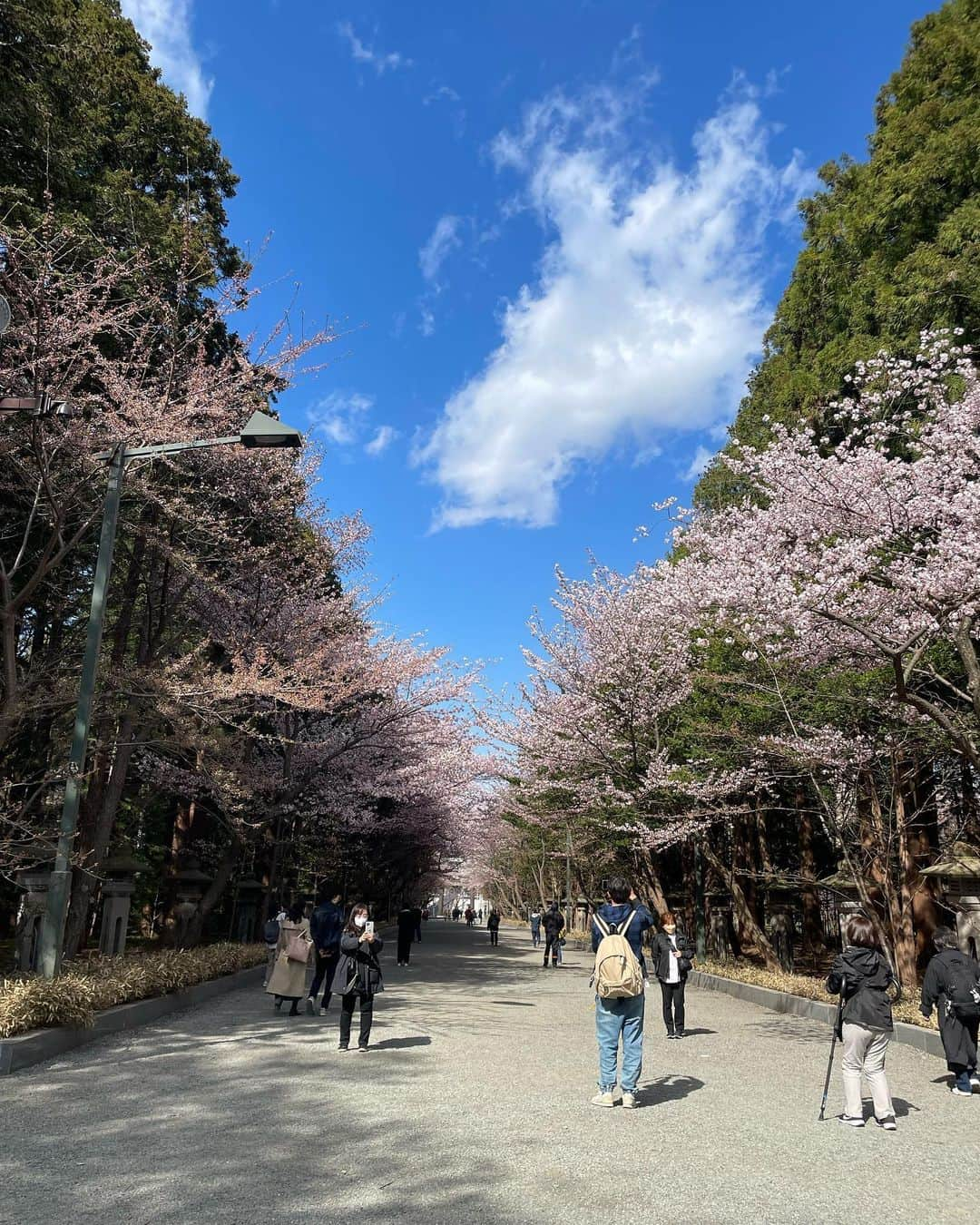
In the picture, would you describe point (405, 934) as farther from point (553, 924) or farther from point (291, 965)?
point (291, 965)

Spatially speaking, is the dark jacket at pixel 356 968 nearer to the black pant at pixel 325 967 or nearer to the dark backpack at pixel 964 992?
the black pant at pixel 325 967

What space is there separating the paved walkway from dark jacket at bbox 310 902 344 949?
1501 mm

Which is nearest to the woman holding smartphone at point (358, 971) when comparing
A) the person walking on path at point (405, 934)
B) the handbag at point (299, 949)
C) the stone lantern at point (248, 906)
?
the handbag at point (299, 949)

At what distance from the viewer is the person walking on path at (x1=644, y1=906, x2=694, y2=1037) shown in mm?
10266

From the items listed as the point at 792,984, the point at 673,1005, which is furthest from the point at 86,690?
the point at 792,984

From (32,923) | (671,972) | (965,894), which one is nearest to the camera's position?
(671,972)

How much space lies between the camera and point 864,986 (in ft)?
20.5

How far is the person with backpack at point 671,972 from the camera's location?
10266mm

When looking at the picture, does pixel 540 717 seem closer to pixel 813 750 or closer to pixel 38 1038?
pixel 813 750

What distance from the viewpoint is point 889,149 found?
15938 millimetres

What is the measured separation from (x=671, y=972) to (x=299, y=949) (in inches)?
184

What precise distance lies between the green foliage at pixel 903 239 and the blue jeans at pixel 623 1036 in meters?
10.4

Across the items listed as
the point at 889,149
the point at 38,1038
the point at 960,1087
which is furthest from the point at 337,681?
the point at 889,149

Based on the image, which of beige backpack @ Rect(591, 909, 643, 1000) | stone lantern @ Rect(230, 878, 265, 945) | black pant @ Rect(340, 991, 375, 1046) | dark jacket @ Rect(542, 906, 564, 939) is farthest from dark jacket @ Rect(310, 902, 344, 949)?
dark jacket @ Rect(542, 906, 564, 939)
